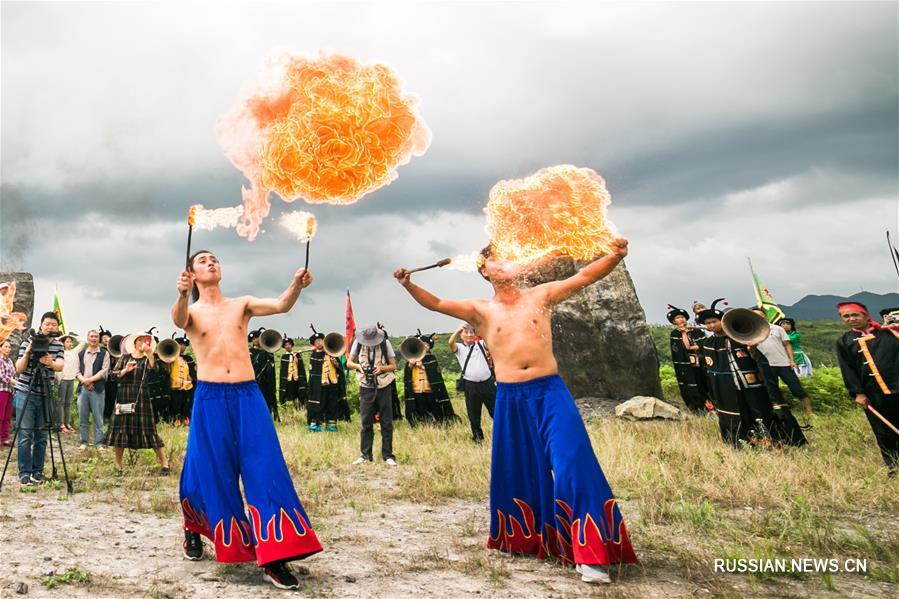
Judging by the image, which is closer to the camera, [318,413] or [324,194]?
[324,194]

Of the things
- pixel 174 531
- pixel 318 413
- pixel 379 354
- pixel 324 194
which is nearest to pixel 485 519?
pixel 174 531

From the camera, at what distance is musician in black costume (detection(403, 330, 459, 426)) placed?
1414 cm

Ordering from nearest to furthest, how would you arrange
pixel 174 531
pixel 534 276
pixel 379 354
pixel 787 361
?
1. pixel 174 531
2. pixel 379 354
3. pixel 787 361
4. pixel 534 276

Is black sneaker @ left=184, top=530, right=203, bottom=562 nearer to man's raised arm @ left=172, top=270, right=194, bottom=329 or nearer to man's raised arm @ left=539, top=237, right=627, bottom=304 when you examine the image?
man's raised arm @ left=172, top=270, right=194, bottom=329

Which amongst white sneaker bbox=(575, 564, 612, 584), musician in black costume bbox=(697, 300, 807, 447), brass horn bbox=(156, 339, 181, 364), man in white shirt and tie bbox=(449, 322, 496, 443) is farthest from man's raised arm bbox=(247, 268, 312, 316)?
brass horn bbox=(156, 339, 181, 364)

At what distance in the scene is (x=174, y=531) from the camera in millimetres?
5668

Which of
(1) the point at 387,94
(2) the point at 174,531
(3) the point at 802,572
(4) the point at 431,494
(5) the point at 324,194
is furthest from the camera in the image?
(4) the point at 431,494

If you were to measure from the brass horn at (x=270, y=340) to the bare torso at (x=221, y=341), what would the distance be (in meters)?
11.4

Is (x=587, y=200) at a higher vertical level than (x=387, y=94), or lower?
lower

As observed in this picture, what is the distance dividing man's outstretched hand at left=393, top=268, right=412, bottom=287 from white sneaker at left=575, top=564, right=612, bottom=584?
103 inches

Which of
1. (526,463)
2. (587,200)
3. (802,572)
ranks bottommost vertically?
(802,572)

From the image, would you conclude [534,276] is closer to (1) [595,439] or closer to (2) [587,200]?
(1) [595,439]

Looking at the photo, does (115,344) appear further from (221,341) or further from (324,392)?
(221,341)

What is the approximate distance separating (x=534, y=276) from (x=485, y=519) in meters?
8.10
